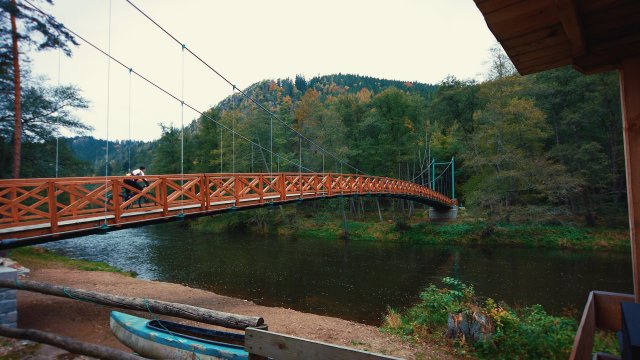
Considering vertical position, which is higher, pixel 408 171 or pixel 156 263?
pixel 408 171

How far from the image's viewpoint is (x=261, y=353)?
1.87 meters

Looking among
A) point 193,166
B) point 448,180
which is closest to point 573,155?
point 448,180

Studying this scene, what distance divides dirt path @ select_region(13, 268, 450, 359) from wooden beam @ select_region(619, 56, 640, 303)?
348 cm

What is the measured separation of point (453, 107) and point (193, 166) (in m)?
25.2

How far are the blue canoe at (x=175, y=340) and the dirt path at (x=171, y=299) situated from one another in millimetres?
674

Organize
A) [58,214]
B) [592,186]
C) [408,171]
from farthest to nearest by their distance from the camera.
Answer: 1. [408,171]
2. [592,186]
3. [58,214]

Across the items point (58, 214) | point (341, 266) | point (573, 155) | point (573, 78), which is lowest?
Result: point (341, 266)

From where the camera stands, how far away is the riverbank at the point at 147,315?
4828mm

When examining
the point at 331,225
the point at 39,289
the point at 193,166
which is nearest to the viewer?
the point at 39,289

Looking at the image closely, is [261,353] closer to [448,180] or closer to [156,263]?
[156,263]

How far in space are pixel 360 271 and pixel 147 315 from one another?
24.4 ft

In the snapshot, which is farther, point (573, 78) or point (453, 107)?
point (453, 107)

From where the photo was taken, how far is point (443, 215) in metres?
20.8

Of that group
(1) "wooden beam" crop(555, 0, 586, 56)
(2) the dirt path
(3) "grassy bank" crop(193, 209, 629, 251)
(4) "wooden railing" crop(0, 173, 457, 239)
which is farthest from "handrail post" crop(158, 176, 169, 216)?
(3) "grassy bank" crop(193, 209, 629, 251)
